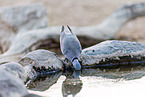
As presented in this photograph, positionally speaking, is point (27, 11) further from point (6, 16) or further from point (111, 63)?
point (111, 63)

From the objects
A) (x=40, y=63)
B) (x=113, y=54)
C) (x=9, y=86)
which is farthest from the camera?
(x=113, y=54)

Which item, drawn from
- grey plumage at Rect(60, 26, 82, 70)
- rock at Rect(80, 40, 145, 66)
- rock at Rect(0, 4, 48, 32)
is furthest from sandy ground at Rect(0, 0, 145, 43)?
grey plumage at Rect(60, 26, 82, 70)

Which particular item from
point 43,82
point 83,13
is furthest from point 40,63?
point 83,13

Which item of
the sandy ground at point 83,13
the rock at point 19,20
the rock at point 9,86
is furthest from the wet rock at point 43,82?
the sandy ground at point 83,13

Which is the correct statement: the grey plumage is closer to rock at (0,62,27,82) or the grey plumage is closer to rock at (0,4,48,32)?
rock at (0,62,27,82)

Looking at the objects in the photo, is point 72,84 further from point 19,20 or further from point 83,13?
point 83,13

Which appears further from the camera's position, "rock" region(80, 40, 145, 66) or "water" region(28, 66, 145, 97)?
"rock" region(80, 40, 145, 66)
